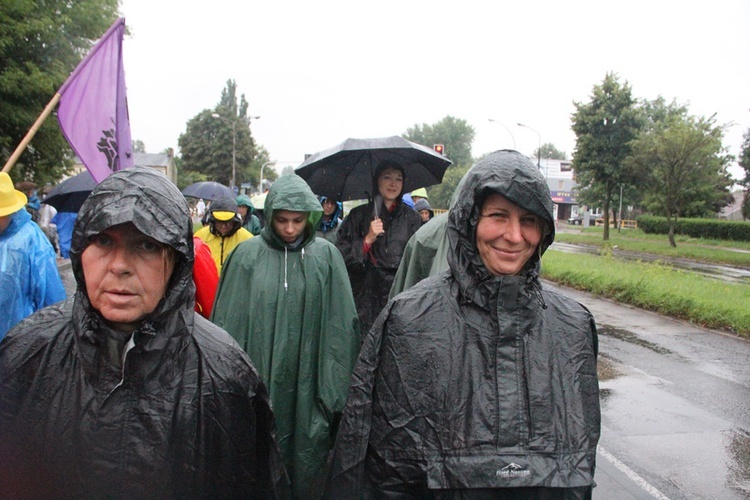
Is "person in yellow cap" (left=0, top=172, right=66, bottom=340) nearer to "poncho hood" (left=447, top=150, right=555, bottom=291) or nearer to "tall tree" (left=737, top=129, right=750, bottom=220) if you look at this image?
"poncho hood" (left=447, top=150, right=555, bottom=291)

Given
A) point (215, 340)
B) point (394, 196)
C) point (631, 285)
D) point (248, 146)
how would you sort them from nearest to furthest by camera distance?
point (215, 340)
point (394, 196)
point (631, 285)
point (248, 146)

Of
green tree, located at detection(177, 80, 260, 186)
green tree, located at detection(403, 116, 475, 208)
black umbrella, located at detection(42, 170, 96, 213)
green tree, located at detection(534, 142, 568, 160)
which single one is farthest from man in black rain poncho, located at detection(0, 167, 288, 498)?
green tree, located at detection(534, 142, 568, 160)

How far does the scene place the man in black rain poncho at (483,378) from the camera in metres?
1.87

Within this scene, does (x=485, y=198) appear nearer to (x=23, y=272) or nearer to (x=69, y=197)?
(x=23, y=272)

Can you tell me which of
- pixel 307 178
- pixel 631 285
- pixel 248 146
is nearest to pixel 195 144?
pixel 248 146

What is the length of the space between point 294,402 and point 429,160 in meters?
2.77

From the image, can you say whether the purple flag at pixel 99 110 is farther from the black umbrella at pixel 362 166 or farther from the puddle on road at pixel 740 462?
the puddle on road at pixel 740 462

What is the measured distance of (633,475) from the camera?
15.7 feet

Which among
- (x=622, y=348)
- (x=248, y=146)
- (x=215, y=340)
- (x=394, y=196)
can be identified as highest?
(x=248, y=146)

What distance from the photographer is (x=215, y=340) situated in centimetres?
192

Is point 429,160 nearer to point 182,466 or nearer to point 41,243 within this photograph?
point 41,243

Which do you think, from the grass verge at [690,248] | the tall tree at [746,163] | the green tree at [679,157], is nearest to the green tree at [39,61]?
the grass verge at [690,248]

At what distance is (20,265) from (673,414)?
19.3 ft

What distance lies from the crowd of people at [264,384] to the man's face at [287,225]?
1.77 m
